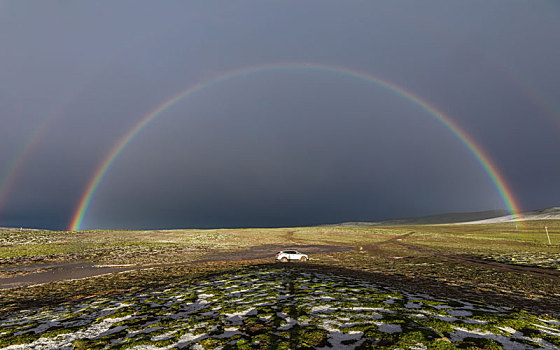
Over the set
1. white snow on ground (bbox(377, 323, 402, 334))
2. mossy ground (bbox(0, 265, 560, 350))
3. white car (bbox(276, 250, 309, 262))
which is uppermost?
white snow on ground (bbox(377, 323, 402, 334))

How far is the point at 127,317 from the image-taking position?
9883mm

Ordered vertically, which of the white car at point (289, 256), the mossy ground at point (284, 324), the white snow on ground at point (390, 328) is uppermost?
the white snow on ground at point (390, 328)

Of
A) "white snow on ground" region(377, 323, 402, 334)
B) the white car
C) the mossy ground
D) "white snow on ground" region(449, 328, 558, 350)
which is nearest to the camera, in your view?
"white snow on ground" region(449, 328, 558, 350)

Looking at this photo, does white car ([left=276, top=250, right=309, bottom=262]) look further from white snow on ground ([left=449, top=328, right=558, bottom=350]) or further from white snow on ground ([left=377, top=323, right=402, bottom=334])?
white snow on ground ([left=449, top=328, right=558, bottom=350])

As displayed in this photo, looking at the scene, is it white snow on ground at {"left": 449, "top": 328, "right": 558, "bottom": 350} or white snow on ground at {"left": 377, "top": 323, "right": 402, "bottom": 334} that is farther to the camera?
white snow on ground at {"left": 377, "top": 323, "right": 402, "bottom": 334}

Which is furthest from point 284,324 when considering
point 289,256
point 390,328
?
point 289,256

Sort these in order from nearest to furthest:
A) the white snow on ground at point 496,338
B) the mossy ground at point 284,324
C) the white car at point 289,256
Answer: the white snow on ground at point 496,338
the mossy ground at point 284,324
the white car at point 289,256

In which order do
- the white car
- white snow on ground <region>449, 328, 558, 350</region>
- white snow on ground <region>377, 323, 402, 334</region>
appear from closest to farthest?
white snow on ground <region>449, 328, 558, 350</region>, white snow on ground <region>377, 323, 402, 334</region>, the white car

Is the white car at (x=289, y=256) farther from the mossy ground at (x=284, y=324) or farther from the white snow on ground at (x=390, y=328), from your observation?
the white snow on ground at (x=390, y=328)

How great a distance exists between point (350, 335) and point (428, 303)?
5.06 meters

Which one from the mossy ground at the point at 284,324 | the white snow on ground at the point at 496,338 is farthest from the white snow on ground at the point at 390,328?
the white snow on ground at the point at 496,338

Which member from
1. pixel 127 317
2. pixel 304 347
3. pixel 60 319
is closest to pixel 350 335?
pixel 304 347

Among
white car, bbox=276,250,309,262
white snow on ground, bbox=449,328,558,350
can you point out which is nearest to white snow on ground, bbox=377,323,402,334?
white snow on ground, bbox=449,328,558,350

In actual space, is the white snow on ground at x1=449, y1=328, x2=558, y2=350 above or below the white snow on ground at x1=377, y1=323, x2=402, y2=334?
below
